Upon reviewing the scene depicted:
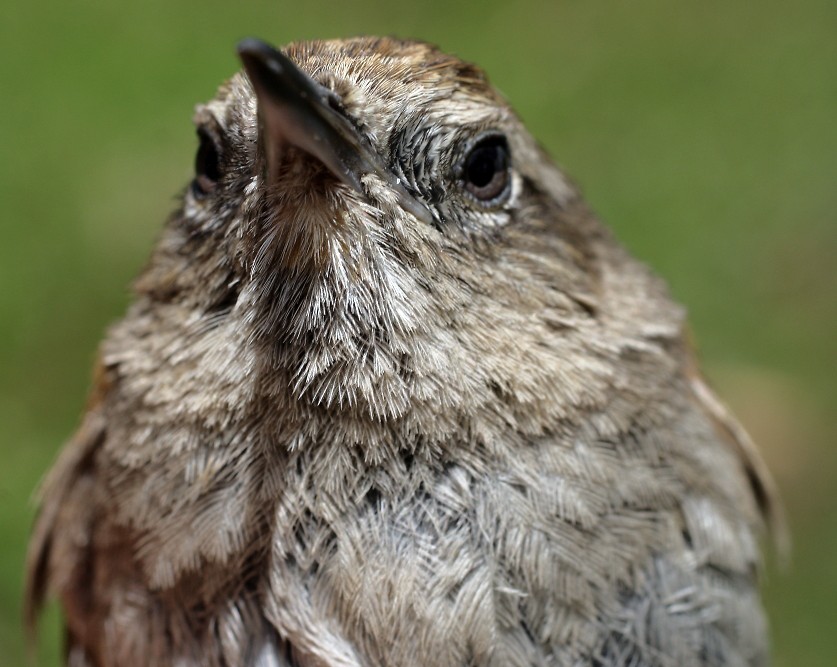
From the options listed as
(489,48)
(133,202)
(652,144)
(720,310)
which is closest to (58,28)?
(133,202)

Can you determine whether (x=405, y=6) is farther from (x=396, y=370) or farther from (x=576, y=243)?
(x=396, y=370)

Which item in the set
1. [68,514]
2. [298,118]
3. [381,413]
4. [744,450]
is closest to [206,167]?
[298,118]

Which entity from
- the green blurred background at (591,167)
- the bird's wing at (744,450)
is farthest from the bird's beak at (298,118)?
the green blurred background at (591,167)

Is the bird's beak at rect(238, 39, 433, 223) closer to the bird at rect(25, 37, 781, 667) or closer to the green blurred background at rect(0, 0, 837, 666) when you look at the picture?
the bird at rect(25, 37, 781, 667)

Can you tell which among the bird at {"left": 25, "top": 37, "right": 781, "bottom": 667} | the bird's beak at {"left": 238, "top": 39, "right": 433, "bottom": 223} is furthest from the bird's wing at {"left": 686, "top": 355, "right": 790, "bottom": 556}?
the bird's beak at {"left": 238, "top": 39, "right": 433, "bottom": 223}

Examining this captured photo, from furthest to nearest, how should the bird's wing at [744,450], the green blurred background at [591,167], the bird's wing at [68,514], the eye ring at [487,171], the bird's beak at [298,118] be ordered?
the green blurred background at [591,167] → the bird's wing at [744,450] → the bird's wing at [68,514] → the eye ring at [487,171] → the bird's beak at [298,118]

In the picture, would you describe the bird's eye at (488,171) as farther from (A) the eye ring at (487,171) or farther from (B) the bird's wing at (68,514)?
(B) the bird's wing at (68,514)

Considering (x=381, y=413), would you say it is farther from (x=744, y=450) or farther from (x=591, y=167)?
(x=591, y=167)
